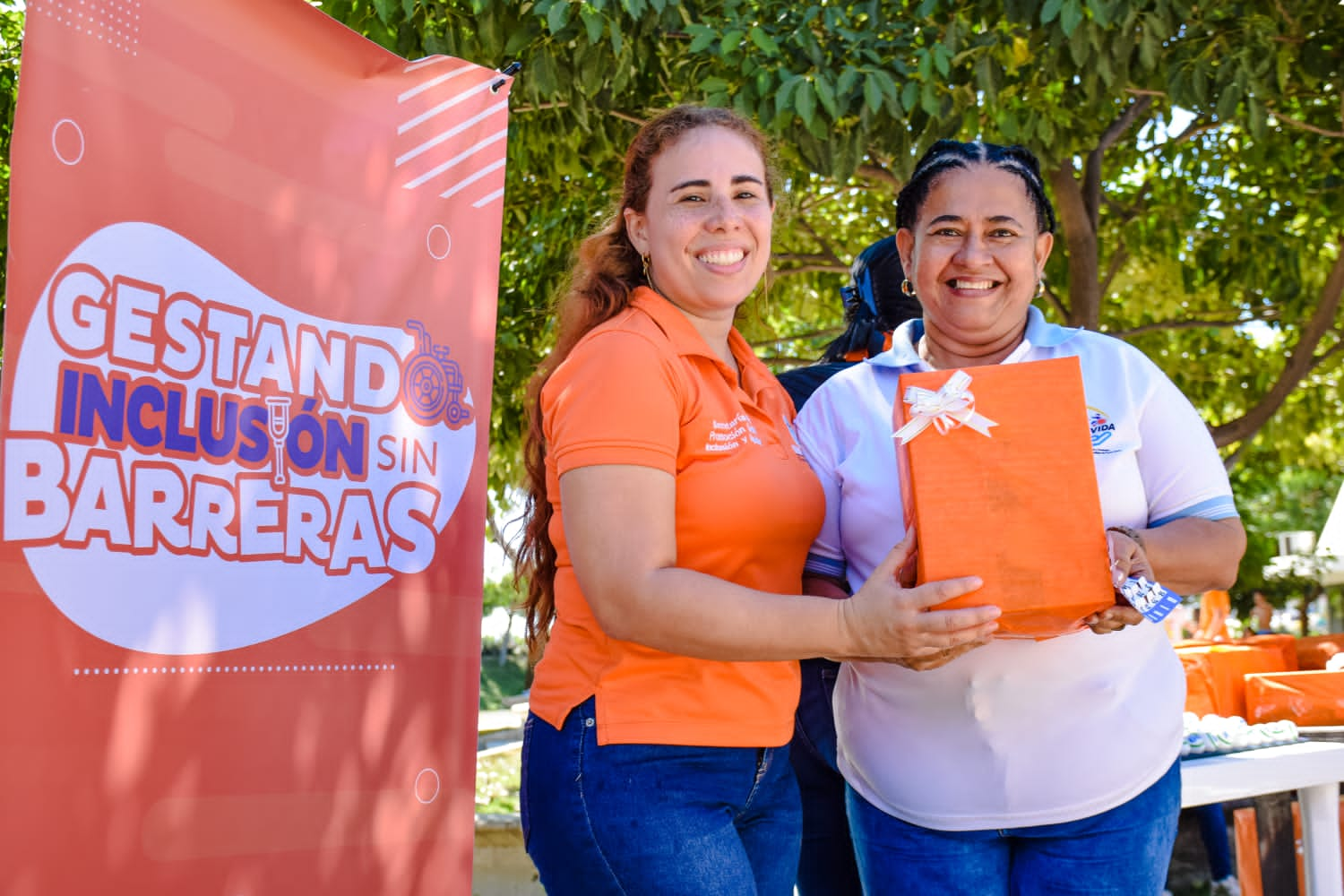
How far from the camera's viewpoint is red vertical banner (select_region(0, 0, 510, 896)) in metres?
1.96

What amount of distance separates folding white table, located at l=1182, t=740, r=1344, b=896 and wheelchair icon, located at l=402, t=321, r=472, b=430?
7.13 ft

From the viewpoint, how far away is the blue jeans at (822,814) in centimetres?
235

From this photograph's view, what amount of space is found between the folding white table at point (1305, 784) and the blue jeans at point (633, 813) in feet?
6.82

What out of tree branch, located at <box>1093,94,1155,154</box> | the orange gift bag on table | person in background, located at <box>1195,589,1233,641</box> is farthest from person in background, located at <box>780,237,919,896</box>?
person in background, located at <box>1195,589,1233,641</box>

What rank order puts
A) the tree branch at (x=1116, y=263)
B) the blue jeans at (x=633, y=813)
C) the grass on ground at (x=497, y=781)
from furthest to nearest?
the grass on ground at (x=497, y=781) < the tree branch at (x=1116, y=263) < the blue jeans at (x=633, y=813)

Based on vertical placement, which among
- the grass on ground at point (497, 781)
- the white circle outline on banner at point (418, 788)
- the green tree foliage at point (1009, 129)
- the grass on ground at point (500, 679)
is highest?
the green tree foliage at point (1009, 129)

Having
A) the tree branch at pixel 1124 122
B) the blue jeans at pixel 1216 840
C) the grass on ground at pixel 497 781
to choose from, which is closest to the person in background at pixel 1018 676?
the blue jeans at pixel 1216 840

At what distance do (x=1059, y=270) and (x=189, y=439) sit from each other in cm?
623

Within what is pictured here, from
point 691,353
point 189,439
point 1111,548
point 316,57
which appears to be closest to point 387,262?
point 316,57

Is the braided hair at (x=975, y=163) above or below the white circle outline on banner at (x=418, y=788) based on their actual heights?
above

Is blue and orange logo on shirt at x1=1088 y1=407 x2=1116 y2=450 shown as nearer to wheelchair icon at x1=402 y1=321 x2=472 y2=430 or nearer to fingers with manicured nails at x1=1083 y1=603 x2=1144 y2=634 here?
fingers with manicured nails at x1=1083 y1=603 x2=1144 y2=634

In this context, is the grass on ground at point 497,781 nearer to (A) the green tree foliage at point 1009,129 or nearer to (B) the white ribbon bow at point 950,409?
(A) the green tree foliage at point 1009,129

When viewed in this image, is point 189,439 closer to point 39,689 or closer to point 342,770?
point 39,689

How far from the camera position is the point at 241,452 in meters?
2.26
